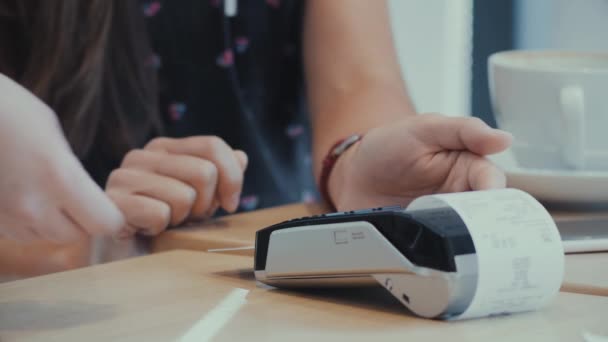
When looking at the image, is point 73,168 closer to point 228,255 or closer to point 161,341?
point 161,341

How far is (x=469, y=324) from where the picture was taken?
0.41 metres

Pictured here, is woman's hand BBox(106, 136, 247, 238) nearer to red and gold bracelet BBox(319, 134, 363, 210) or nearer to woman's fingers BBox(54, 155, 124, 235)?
red and gold bracelet BBox(319, 134, 363, 210)

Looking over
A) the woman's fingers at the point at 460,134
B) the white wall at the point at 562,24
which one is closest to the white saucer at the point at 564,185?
the woman's fingers at the point at 460,134

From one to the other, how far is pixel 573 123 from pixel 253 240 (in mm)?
288

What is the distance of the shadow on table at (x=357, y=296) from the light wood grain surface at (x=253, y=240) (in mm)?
103

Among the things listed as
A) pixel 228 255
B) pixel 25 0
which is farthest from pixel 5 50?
pixel 228 255

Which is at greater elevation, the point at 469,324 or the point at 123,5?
the point at 123,5

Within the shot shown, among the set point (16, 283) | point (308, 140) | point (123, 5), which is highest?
point (123, 5)

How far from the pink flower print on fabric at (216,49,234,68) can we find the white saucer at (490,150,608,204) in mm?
512

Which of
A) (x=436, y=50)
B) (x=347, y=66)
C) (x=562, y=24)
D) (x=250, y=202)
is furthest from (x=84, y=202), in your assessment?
(x=436, y=50)

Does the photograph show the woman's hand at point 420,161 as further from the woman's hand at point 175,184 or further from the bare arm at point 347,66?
the bare arm at point 347,66

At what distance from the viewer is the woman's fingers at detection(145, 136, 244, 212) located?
0.73 meters

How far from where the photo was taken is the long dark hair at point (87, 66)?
909 mm

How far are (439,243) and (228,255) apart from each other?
0.24m
